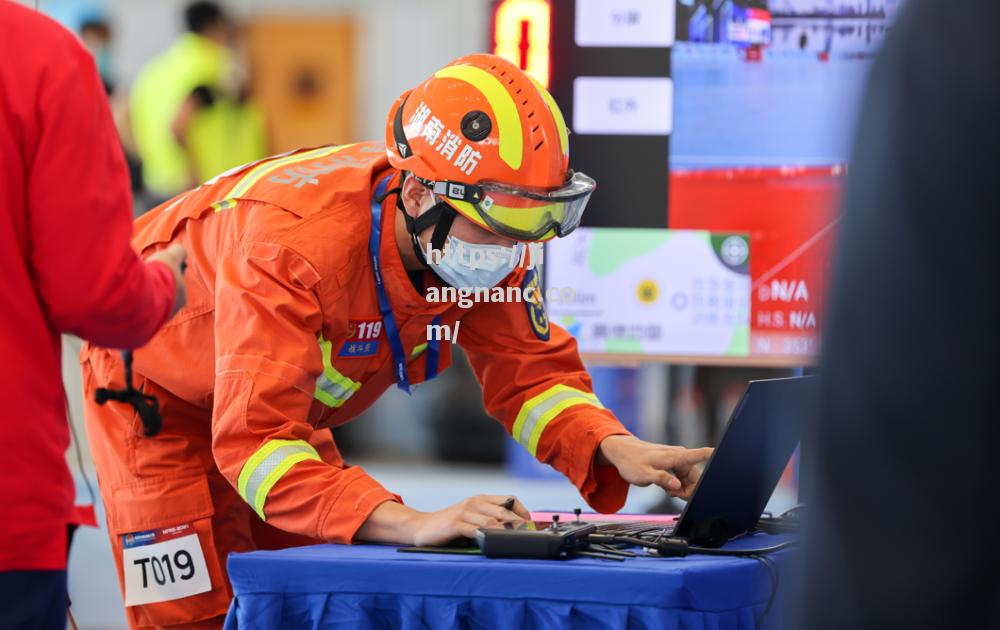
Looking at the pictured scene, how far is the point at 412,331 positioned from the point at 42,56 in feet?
3.63

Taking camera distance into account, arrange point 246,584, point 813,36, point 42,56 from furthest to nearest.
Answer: point 813,36 → point 246,584 → point 42,56

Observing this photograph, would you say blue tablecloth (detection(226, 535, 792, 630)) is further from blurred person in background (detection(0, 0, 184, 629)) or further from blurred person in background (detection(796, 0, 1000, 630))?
blurred person in background (detection(796, 0, 1000, 630))

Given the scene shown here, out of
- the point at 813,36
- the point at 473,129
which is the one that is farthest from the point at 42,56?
the point at 813,36

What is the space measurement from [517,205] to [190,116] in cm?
445

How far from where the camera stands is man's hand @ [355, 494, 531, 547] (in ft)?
5.83

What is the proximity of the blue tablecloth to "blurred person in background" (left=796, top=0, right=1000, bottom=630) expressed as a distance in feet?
3.47

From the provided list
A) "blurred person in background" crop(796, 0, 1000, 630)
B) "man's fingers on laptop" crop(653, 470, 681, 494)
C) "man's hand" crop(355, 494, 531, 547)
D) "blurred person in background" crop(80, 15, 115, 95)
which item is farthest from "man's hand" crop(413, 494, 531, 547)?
"blurred person in background" crop(80, 15, 115, 95)

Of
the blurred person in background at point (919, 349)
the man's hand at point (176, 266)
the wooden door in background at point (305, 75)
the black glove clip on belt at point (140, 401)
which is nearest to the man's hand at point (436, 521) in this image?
the black glove clip on belt at point (140, 401)

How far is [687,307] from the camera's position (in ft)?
12.3

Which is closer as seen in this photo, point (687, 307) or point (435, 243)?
point (435, 243)

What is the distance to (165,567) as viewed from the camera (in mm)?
2166

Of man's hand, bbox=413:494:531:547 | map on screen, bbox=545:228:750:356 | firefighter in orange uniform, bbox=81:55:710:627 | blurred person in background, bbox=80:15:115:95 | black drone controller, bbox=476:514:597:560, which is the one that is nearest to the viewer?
black drone controller, bbox=476:514:597:560

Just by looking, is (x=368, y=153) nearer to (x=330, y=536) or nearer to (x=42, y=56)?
(x=330, y=536)

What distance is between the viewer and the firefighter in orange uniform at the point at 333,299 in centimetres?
202
